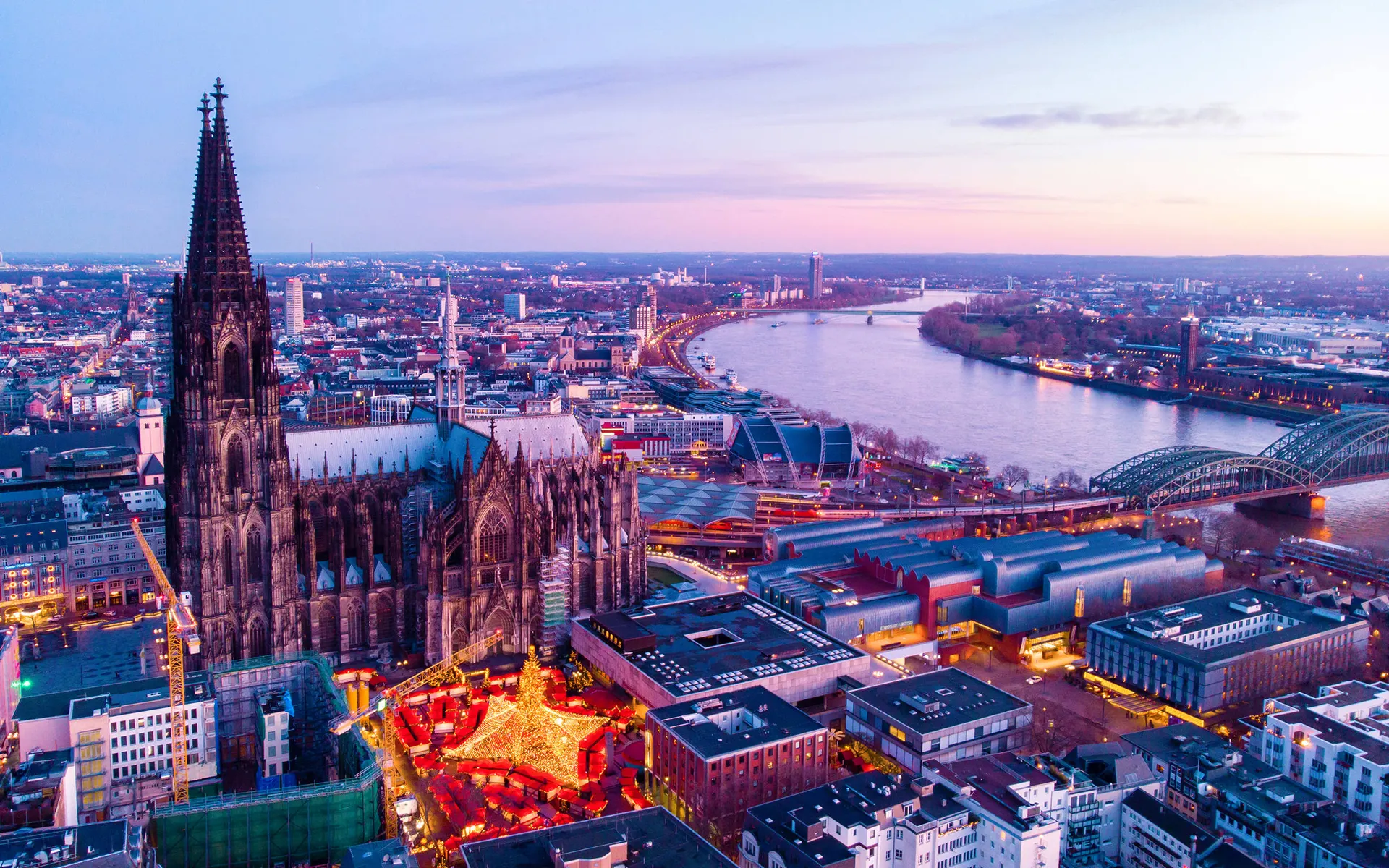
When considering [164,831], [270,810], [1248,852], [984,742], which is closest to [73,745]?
[164,831]

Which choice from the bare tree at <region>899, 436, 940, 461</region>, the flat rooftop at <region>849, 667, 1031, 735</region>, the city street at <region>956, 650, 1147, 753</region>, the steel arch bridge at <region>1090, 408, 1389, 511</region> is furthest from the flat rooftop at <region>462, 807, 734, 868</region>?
the bare tree at <region>899, 436, 940, 461</region>

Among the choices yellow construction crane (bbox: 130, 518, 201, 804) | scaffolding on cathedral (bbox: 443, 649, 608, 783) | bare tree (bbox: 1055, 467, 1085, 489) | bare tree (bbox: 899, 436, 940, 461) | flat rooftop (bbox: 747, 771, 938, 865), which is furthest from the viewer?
bare tree (bbox: 899, 436, 940, 461)

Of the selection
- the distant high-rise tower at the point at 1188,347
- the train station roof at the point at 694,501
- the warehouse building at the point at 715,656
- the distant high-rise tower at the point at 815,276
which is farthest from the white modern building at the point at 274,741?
the distant high-rise tower at the point at 815,276

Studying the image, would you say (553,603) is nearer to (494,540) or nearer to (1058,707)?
(494,540)

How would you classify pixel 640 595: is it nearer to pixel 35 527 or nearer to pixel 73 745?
pixel 73 745

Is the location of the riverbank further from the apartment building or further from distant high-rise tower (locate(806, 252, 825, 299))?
distant high-rise tower (locate(806, 252, 825, 299))

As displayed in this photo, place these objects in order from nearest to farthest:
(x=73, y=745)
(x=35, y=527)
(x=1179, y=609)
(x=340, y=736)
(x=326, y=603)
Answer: (x=73, y=745)
(x=340, y=736)
(x=326, y=603)
(x=1179, y=609)
(x=35, y=527)
